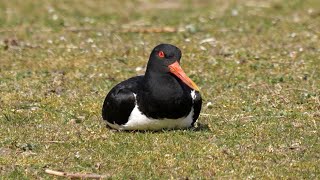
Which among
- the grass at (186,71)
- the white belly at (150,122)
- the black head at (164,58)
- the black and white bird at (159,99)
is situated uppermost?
the black head at (164,58)

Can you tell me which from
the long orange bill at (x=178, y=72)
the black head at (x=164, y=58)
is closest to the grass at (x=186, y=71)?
the long orange bill at (x=178, y=72)

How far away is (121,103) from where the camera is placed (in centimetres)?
1015

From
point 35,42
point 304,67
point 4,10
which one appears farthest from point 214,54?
point 4,10

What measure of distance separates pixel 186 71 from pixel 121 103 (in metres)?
4.25

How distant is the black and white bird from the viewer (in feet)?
32.4

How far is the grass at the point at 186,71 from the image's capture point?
9148 mm

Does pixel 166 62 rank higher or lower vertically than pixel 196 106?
higher

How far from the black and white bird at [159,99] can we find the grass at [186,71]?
18cm

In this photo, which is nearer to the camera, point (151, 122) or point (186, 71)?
point (151, 122)

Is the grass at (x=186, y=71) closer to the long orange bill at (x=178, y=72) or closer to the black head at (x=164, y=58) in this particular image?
the long orange bill at (x=178, y=72)

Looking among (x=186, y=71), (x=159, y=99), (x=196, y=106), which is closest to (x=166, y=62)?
(x=159, y=99)

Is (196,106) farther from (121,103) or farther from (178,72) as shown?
(121,103)

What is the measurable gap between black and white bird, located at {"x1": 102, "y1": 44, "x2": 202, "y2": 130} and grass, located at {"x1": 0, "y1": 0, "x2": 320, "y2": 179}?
0.18m

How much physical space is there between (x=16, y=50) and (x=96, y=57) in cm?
160
